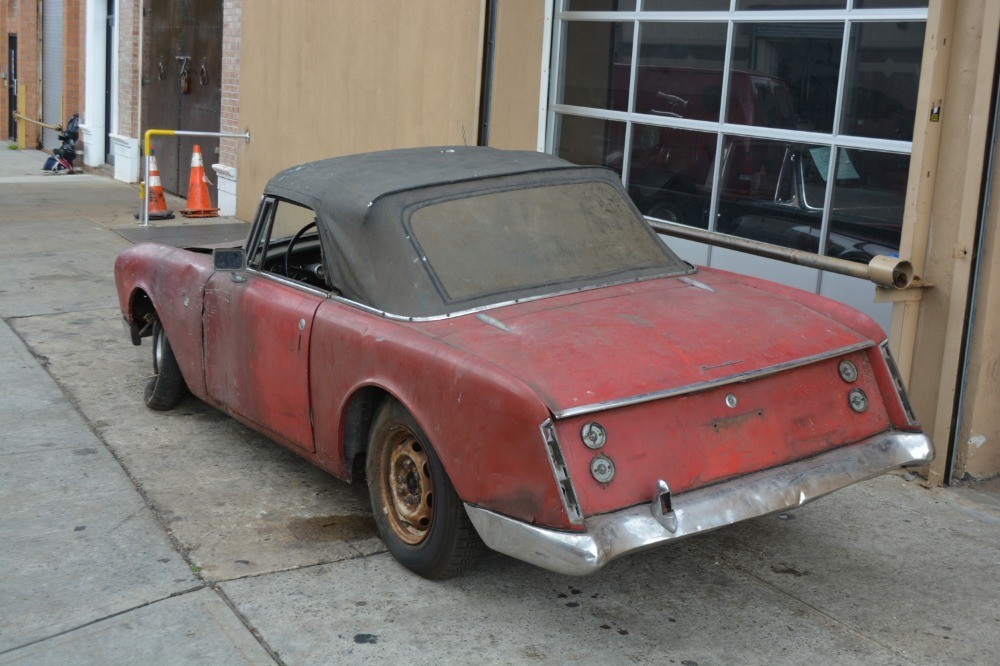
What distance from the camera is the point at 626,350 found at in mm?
3986

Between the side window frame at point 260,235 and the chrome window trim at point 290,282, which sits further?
the side window frame at point 260,235

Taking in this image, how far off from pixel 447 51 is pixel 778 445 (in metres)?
6.14

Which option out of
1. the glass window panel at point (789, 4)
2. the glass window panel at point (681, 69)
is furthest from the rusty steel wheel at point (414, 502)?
the glass window panel at point (681, 69)

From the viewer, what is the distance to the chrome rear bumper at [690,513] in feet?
11.8

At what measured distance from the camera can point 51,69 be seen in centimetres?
2327

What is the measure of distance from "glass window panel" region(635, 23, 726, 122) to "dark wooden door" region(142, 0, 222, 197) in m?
7.57

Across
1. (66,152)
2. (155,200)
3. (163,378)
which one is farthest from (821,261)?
(66,152)

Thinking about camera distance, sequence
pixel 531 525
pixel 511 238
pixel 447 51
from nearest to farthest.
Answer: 1. pixel 531 525
2. pixel 511 238
3. pixel 447 51

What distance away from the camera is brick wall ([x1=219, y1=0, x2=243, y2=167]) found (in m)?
13.4

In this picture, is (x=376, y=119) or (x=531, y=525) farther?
(x=376, y=119)

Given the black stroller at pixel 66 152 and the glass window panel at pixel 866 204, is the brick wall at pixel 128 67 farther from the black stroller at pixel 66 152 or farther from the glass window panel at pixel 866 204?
the glass window panel at pixel 866 204

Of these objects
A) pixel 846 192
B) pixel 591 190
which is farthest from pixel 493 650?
pixel 846 192

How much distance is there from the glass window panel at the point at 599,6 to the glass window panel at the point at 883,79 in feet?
7.11

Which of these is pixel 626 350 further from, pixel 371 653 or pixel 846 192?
pixel 846 192
